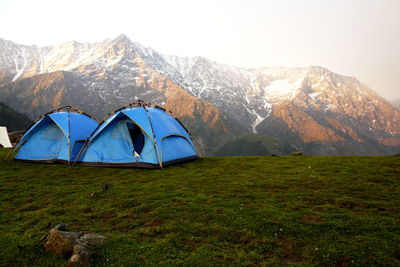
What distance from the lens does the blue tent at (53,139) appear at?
18420mm

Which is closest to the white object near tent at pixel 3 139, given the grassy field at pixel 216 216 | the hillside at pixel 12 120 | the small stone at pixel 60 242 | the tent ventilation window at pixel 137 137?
the grassy field at pixel 216 216

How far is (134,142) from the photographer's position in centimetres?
1911

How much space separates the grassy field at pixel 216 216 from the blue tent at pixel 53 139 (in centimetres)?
422

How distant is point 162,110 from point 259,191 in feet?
41.4

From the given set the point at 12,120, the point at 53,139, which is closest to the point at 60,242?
the point at 53,139

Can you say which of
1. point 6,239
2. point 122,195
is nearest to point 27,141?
point 122,195

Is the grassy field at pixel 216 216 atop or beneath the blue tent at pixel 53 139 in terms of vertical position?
beneath

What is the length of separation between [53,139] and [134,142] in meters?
6.26

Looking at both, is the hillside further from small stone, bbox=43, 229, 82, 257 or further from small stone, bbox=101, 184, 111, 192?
small stone, bbox=43, 229, 82, 257

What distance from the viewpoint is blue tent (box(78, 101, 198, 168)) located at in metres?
16.7

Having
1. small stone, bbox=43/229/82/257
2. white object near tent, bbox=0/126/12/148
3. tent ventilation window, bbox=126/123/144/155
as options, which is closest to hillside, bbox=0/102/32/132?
white object near tent, bbox=0/126/12/148

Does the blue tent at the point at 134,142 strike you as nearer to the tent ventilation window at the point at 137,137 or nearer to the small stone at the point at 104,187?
the tent ventilation window at the point at 137,137

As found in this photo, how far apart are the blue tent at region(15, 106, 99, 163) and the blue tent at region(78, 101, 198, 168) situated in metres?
1.20

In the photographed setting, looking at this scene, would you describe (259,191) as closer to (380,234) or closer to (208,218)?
(208,218)
